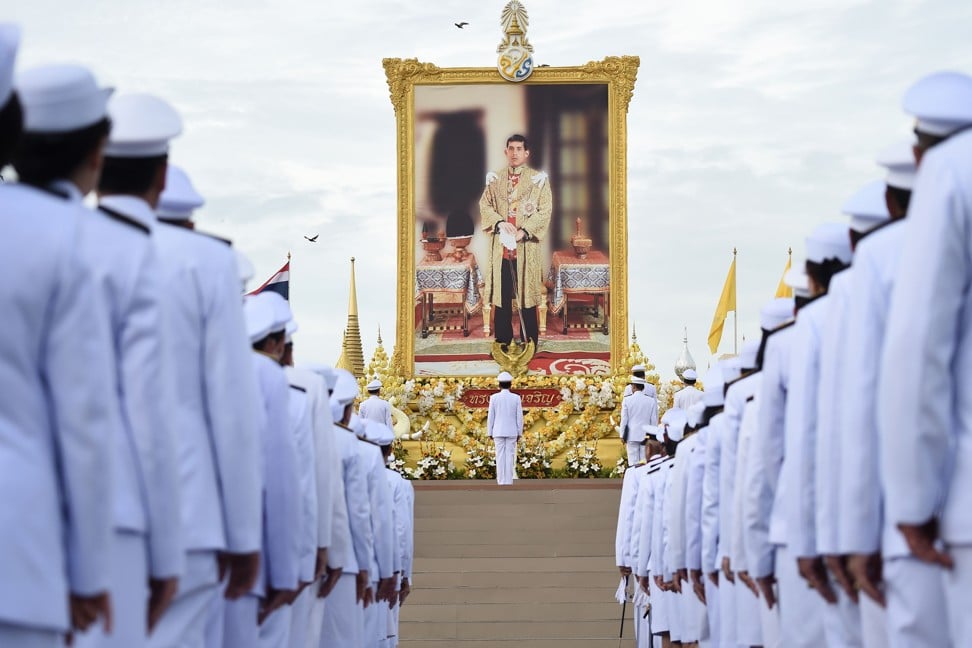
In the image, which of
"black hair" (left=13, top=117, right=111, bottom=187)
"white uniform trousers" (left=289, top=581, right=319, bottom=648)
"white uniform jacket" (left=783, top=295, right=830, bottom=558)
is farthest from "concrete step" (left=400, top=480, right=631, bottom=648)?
"black hair" (left=13, top=117, right=111, bottom=187)

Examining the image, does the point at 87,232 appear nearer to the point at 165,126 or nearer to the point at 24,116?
the point at 24,116

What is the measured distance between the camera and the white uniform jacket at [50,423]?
3.28 metres

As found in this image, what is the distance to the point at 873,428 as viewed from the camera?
4793mm

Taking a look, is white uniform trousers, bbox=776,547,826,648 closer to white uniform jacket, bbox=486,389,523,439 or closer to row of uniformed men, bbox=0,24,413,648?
row of uniformed men, bbox=0,24,413,648

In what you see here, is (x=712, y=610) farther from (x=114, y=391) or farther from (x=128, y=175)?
(x=114, y=391)

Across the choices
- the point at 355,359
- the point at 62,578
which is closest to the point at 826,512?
the point at 62,578

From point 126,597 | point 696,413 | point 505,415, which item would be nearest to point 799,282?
point 126,597

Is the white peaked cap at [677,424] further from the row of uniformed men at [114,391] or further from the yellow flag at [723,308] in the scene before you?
the yellow flag at [723,308]

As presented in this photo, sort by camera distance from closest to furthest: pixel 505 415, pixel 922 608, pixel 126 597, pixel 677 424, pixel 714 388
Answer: pixel 126 597 < pixel 922 608 < pixel 714 388 < pixel 677 424 < pixel 505 415

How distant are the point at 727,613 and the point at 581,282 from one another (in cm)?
1984

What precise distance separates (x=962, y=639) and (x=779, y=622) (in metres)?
3.02

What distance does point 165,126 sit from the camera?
195 inches

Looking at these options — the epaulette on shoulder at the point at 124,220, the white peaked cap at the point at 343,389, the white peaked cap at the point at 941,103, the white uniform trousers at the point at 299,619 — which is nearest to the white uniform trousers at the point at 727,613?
the white uniform trousers at the point at 299,619

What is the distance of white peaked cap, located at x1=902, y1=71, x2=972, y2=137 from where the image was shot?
4395 millimetres
